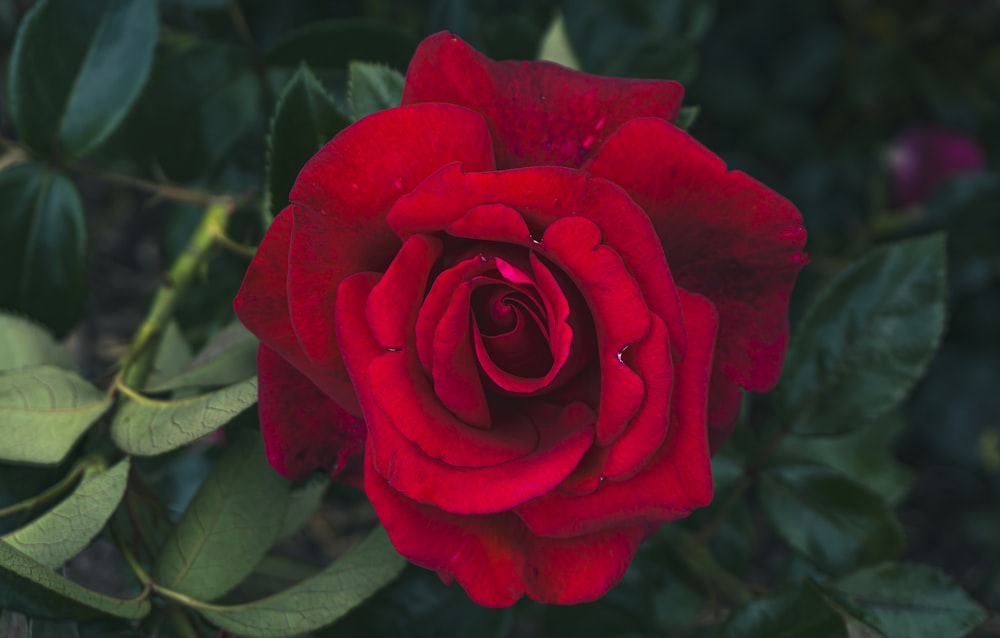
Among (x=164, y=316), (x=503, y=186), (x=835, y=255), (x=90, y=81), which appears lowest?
(x=835, y=255)

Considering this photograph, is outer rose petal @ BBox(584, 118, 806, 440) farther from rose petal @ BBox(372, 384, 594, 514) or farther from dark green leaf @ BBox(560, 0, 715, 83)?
dark green leaf @ BBox(560, 0, 715, 83)

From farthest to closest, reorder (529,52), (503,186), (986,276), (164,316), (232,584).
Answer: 1. (986,276)
2. (529,52)
3. (164,316)
4. (232,584)
5. (503,186)

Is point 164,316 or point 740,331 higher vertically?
point 740,331

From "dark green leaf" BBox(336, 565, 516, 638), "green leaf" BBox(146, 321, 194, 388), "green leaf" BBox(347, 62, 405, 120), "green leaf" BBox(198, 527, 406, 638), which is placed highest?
"green leaf" BBox(347, 62, 405, 120)

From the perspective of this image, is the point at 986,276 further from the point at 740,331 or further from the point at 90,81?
the point at 90,81

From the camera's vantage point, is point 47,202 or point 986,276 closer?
point 47,202

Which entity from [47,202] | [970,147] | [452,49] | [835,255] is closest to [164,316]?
[47,202]

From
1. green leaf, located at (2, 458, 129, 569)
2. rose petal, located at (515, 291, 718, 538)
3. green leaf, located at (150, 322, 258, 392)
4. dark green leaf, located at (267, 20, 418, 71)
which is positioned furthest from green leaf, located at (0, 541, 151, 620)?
dark green leaf, located at (267, 20, 418, 71)

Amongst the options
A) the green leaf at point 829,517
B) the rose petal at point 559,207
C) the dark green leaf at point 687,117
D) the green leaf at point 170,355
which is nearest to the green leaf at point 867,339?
the green leaf at point 829,517
